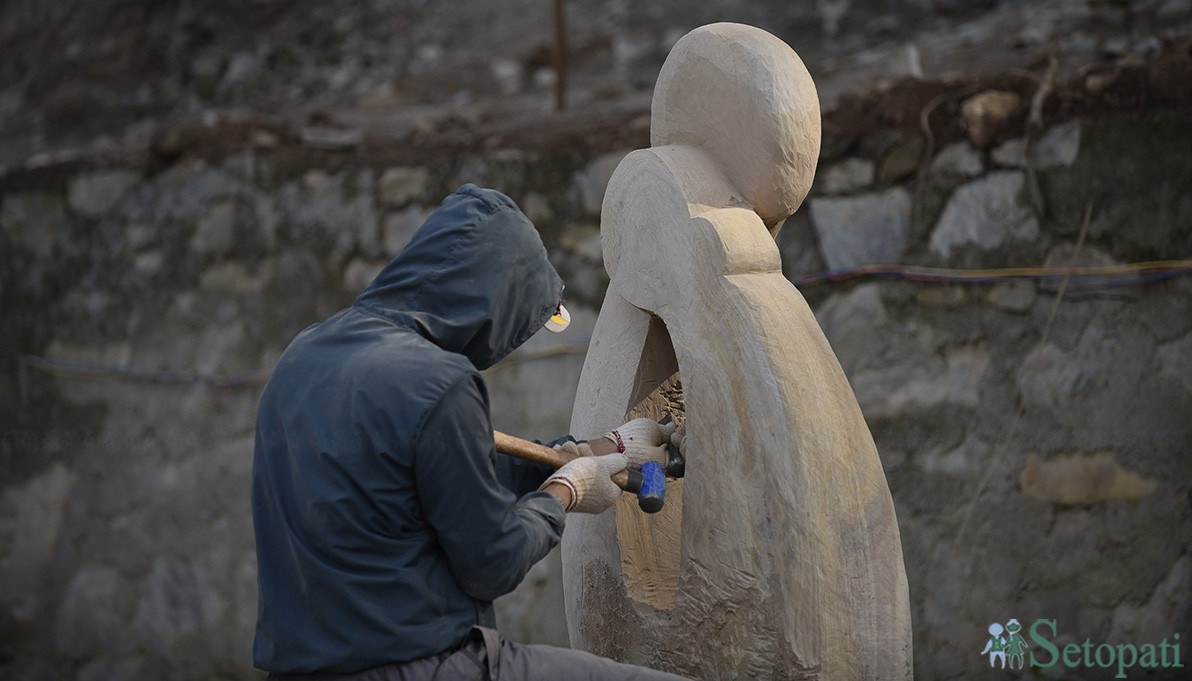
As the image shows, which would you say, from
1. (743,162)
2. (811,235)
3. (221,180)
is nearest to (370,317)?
(743,162)

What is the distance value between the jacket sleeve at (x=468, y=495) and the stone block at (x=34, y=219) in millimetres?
4290

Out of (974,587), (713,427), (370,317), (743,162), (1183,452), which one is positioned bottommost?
(974,587)

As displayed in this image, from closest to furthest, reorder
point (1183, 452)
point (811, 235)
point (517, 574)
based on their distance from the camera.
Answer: point (517, 574) → point (1183, 452) → point (811, 235)

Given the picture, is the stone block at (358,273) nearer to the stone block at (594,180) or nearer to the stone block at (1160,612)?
the stone block at (594,180)

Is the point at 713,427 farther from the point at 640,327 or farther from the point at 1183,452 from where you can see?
the point at 1183,452

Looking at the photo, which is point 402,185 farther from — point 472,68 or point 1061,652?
point 1061,652

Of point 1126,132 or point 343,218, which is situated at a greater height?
point 1126,132

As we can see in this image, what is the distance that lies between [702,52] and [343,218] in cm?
291

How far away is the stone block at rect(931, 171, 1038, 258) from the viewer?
3990 millimetres

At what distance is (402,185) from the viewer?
514 cm

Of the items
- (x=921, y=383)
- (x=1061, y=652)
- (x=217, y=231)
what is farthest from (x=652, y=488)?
(x=217, y=231)

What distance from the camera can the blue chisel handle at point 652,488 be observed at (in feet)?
7.73

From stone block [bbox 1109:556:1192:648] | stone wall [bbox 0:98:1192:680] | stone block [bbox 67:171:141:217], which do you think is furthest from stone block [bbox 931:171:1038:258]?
stone block [bbox 67:171:141:217]

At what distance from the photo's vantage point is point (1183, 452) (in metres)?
3.74
